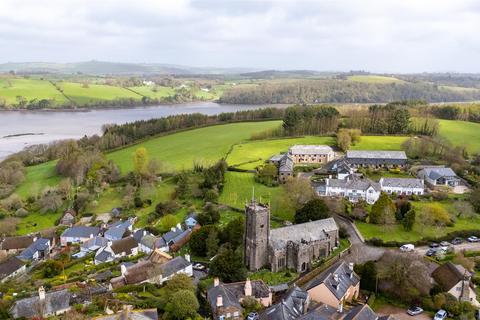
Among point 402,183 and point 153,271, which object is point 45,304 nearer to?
point 153,271

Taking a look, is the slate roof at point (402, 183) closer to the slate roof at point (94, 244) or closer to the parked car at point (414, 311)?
the parked car at point (414, 311)

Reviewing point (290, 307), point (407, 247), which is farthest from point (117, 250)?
point (407, 247)

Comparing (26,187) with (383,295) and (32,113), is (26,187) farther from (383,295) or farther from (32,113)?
(32,113)

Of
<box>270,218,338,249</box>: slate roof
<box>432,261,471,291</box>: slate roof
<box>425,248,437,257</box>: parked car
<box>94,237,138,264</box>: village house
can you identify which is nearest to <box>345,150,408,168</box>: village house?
<box>270,218,338,249</box>: slate roof

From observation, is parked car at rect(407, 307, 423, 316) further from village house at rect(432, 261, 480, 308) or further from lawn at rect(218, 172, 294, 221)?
lawn at rect(218, 172, 294, 221)

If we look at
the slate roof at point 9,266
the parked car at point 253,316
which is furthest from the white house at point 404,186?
the slate roof at point 9,266

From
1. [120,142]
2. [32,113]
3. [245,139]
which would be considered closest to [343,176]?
[245,139]
